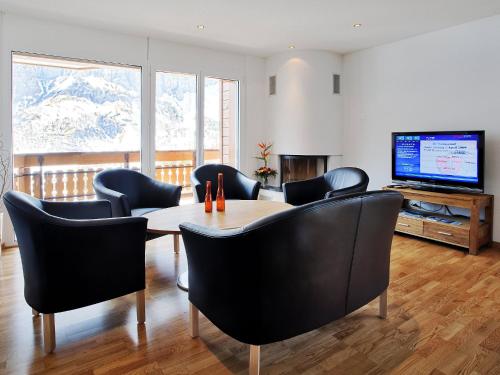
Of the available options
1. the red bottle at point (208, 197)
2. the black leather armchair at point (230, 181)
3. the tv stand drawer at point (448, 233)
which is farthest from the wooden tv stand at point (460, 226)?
the red bottle at point (208, 197)

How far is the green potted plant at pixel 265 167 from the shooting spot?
5.80 meters

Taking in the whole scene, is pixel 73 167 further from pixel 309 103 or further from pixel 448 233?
pixel 448 233

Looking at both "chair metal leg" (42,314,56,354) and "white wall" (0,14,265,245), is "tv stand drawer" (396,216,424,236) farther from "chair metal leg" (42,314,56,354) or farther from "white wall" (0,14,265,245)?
"chair metal leg" (42,314,56,354)

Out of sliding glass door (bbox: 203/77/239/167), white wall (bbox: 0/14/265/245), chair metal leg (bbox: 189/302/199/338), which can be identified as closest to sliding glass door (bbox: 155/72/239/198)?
sliding glass door (bbox: 203/77/239/167)

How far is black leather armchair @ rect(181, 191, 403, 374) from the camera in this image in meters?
1.58

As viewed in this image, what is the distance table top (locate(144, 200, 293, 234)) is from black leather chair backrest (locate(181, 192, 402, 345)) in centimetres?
57

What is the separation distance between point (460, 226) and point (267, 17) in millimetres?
2956

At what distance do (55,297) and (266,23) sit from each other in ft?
11.3

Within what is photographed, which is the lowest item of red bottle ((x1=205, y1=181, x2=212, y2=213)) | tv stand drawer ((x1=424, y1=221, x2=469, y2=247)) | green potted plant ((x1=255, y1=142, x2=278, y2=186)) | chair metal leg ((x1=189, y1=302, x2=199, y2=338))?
chair metal leg ((x1=189, y1=302, x2=199, y2=338))

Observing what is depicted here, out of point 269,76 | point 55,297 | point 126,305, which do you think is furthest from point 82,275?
point 269,76

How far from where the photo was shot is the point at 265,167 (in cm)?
585

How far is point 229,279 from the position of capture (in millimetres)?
1705

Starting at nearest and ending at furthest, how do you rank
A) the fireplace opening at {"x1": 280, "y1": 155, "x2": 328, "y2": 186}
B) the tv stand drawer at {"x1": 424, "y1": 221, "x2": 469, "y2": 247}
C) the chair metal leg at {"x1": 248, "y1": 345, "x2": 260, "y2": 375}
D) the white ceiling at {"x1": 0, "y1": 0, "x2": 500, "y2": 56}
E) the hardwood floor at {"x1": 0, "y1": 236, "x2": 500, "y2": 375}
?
the chair metal leg at {"x1": 248, "y1": 345, "x2": 260, "y2": 375} → the hardwood floor at {"x1": 0, "y1": 236, "x2": 500, "y2": 375} → the white ceiling at {"x1": 0, "y1": 0, "x2": 500, "y2": 56} → the tv stand drawer at {"x1": 424, "y1": 221, "x2": 469, "y2": 247} → the fireplace opening at {"x1": 280, "y1": 155, "x2": 328, "y2": 186}

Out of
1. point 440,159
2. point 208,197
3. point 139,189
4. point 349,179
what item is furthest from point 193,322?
point 440,159
